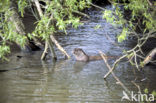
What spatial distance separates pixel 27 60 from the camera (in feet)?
39.8

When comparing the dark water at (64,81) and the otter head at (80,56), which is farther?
the otter head at (80,56)

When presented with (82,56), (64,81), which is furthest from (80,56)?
(64,81)

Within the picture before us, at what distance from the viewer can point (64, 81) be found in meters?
9.33

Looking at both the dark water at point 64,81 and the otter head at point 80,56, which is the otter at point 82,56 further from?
the dark water at point 64,81

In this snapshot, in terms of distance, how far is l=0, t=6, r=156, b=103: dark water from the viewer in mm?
7953

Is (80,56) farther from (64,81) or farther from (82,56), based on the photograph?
(64,81)

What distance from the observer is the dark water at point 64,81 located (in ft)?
26.1

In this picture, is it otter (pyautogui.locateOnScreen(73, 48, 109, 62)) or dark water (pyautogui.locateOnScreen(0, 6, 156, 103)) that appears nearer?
dark water (pyautogui.locateOnScreen(0, 6, 156, 103))

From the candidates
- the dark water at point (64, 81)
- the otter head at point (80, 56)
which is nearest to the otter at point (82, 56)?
the otter head at point (80, 56)

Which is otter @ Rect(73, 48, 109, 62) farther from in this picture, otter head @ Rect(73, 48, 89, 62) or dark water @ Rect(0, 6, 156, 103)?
dark water @ Rect(0, 6, 156, 103)

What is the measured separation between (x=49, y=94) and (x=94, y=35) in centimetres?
929

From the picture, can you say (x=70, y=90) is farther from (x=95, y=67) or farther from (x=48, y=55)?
(x=48, y=55)

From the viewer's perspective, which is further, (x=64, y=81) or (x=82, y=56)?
(x=82, y=56)

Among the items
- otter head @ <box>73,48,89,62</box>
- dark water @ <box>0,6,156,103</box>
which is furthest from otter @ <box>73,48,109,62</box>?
dark water @ <box>0,6,156,103</box>
